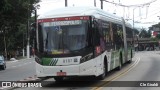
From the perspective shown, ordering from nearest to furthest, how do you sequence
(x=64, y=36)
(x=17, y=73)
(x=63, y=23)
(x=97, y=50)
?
(x=64, y=36) < (x=63, y=23) < (x=97, y=50) < (x=17, y=73)

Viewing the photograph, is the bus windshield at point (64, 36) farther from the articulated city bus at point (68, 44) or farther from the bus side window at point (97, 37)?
the bus side window at point (97, 37)

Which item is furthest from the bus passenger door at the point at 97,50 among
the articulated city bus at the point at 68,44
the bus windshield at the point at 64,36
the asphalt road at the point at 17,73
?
the asphalt road at the point at 17,73

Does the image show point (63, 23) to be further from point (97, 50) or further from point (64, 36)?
point (97, 50)

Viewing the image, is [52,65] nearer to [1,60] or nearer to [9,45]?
[1,60]

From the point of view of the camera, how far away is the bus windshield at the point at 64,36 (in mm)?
16859

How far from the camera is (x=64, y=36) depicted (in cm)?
1700

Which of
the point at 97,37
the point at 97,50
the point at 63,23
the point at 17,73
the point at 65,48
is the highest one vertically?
the point at 63,23

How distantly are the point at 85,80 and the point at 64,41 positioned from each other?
3.30 meters

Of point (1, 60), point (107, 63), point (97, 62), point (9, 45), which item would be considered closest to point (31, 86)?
point (97, 62)

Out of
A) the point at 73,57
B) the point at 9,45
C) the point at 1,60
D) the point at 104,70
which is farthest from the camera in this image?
the point at 9,45

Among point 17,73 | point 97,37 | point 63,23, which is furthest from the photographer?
point 17,73

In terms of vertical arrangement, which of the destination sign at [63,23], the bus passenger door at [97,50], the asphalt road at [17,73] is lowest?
the asphalt road at [17,73]

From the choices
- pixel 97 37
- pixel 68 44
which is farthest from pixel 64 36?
pixel 97 37

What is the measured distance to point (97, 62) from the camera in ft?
57.8
